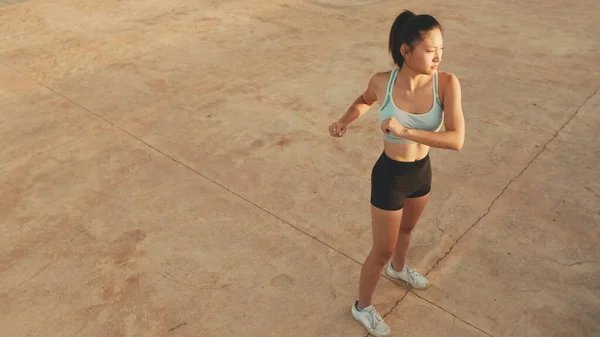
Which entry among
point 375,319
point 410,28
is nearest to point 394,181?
point 410,28

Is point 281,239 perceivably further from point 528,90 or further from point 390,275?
point 528,90

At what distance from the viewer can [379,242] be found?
272 centimetres

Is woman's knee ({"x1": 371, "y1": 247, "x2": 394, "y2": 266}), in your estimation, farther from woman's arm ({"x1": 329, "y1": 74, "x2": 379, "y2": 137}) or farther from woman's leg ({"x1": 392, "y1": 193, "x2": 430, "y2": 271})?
woman's arm ({"x1": 329, "y1": 74, "x2": 379, "y2": 137})

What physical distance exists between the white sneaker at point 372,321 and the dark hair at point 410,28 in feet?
4.51

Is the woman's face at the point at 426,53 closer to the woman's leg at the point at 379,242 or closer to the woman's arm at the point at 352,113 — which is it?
the woman's arm at the point at 352,113

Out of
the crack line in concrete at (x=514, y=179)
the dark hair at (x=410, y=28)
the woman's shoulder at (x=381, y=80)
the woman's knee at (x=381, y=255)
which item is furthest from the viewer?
the crack line in concrete at (x=514, y=179)

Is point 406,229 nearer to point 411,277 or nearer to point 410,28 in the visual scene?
point 411,277

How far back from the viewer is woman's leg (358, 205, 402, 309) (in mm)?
2666

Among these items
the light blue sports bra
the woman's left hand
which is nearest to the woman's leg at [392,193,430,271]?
the light blue sports bra

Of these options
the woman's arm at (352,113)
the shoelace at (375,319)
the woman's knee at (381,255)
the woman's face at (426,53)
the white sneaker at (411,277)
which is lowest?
the white sneaker at (411,277)

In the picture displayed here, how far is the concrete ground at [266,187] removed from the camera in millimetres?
3174

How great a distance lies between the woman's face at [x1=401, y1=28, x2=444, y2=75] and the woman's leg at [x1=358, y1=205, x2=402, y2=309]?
69 cm

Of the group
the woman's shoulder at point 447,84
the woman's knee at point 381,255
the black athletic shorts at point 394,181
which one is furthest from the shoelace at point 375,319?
the woman's shoulder at point 447,84

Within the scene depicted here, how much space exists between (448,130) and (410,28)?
0.47 metres
